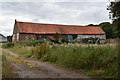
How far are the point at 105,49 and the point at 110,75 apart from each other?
2089 mm

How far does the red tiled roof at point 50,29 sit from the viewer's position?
4623cm

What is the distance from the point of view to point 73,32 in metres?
51.6

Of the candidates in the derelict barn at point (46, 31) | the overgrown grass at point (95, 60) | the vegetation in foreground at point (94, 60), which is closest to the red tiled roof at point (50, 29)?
the derelict barn at point (46, 31)

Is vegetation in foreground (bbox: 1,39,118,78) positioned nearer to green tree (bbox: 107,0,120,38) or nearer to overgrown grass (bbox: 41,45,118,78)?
overgrown grass (bbox: 41,45,118,78)

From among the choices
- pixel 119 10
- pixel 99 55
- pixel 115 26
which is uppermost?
pixel 119 10

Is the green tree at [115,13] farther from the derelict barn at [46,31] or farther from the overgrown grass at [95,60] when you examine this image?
the derelict barn at [46,31]

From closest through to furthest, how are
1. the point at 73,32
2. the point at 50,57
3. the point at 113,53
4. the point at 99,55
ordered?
the point at 113,53 < the point at 99,55 < the point at 50,57 < the point at 73,32

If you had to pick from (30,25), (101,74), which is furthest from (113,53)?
(30,25)

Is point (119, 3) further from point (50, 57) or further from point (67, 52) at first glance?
point (50, 57)

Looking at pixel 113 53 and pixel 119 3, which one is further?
pixel 119 3

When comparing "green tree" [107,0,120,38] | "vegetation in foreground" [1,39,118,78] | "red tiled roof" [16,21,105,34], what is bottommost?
"vegetation in foreground" [1,39,118,78]

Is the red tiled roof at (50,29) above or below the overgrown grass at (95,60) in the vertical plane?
above

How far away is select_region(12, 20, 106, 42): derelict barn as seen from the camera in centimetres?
4481

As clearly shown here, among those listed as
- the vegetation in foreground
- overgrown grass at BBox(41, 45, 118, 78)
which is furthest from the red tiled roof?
overgrown grass at BBox(41, 45, 118, 78)
